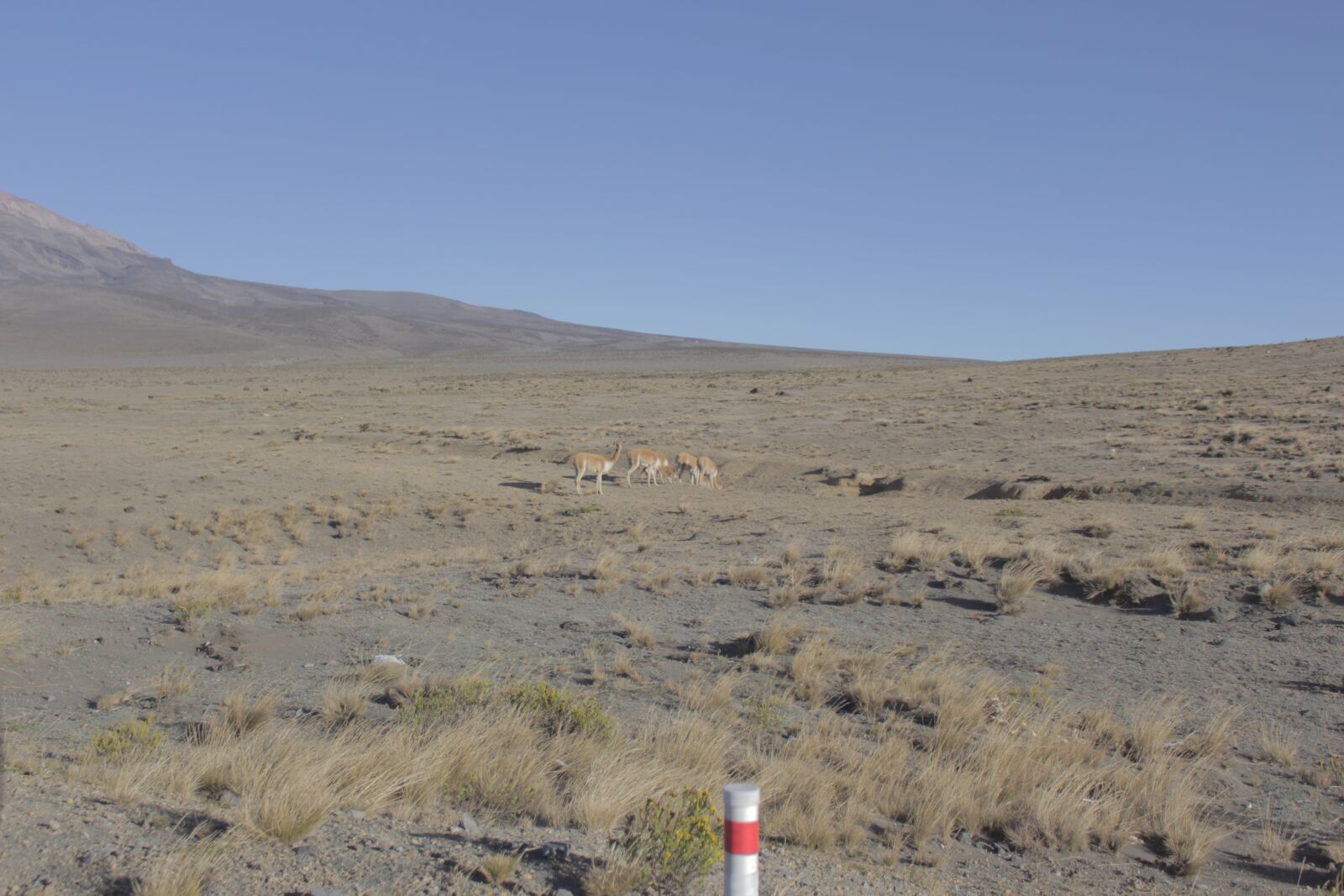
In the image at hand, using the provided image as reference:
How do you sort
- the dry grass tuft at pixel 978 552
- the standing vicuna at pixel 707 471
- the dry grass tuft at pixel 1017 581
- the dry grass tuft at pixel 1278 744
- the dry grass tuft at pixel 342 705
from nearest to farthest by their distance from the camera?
the dry grass tuft at pixel 1278 744 < the dry grass tuft at pixel 342 705 < the dry grass tuft at pixel 1017 581 < the dry grass tuft at pixel 978 552 < the standing vicuna at pixel 707 471

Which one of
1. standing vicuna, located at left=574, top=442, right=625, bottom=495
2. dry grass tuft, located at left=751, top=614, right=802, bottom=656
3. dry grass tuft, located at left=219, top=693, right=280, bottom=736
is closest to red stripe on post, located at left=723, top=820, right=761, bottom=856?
dry grass tuft, located at left=219, top=693, right=280, bottom=736

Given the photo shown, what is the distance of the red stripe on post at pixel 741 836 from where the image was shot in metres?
4.35

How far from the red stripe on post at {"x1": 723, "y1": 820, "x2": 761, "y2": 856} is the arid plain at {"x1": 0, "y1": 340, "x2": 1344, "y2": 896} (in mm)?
1042

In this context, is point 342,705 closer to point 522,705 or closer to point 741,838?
point 522,705

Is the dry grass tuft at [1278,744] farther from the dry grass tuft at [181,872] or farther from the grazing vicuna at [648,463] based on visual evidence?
the grazing vicuna at [648,463]

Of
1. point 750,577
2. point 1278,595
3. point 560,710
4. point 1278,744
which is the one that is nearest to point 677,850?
point 560,710

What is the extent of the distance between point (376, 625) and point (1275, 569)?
1147 cm

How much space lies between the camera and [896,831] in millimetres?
6594

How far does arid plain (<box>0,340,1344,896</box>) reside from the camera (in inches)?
235

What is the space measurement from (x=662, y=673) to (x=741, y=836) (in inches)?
250

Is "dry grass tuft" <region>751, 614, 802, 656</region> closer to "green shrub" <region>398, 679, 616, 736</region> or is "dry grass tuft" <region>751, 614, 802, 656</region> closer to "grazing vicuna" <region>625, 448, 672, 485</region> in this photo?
"green shrub" <region>398, 679, 616, 736</region>

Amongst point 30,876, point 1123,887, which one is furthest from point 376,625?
point 1123,887

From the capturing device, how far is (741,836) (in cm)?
436

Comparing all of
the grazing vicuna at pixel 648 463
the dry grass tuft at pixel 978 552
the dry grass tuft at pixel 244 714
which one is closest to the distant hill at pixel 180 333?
the grazing vicuna at pixel 648 463
